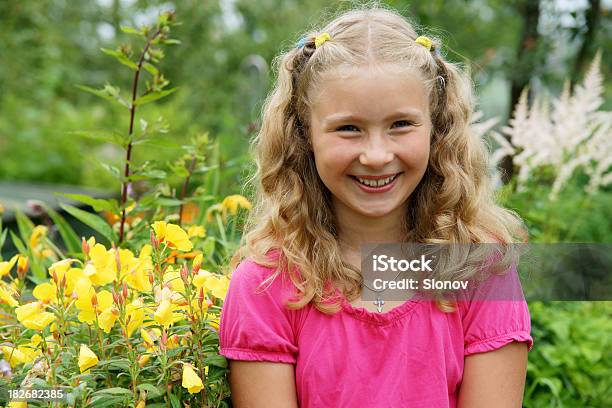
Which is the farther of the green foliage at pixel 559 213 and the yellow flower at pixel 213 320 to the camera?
the green foliage at pixel 559 213

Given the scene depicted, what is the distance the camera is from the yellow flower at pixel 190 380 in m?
1.62

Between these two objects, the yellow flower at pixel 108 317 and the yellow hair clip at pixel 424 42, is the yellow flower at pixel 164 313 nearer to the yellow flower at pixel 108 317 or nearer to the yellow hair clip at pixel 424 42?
the yellow flower at pixel 108 317

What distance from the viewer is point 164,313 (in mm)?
1678

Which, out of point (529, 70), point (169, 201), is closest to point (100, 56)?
point (529, 70)

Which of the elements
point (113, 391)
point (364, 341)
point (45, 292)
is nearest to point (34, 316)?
point (45, 292)

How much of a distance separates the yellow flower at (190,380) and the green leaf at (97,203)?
37.6 inches

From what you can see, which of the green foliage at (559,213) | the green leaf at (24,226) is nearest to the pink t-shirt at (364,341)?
the green foliage at (559,213)

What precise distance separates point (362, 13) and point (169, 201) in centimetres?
89

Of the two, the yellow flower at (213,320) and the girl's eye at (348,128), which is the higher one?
the girl's eye at (348,128)

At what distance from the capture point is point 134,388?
1.63m

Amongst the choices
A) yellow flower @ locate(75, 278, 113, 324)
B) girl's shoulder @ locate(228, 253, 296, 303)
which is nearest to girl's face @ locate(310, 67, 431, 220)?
girl's shoulder @ locate(228, 253, 296, 303)

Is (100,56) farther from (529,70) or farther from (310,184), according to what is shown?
(310,184)

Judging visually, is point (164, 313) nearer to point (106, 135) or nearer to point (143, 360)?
point (143, 360)

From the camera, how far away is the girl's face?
1903mm
